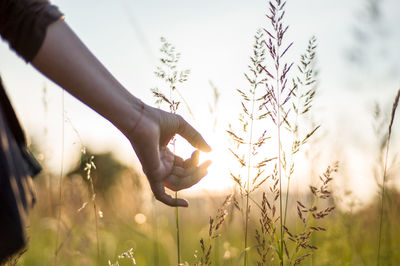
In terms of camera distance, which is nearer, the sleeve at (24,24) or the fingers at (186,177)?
the sleeve at (24,24)

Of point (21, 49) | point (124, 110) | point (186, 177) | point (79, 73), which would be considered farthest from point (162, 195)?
point (21, 49)

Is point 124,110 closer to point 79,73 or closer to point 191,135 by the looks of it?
point 79,73

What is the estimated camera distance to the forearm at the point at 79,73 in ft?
3.87

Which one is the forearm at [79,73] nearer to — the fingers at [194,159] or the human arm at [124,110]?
the human arm at [124,110]

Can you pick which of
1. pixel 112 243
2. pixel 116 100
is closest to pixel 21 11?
pixel 116 100

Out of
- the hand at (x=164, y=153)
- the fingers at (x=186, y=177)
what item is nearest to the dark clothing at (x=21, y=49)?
the hand at (x=164, y=153)

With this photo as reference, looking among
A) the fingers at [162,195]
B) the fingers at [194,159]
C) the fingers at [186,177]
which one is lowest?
the fingers at [162,195]

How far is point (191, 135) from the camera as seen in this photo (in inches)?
68.2

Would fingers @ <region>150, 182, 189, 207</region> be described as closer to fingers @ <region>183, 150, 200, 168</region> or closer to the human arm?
the human arm

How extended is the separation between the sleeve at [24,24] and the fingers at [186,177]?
800 millimetres

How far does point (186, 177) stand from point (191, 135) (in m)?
0.20

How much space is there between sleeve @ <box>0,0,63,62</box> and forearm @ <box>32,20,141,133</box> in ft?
0.07

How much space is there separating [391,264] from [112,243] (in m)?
2.69

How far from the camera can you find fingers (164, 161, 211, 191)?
5.51ft
